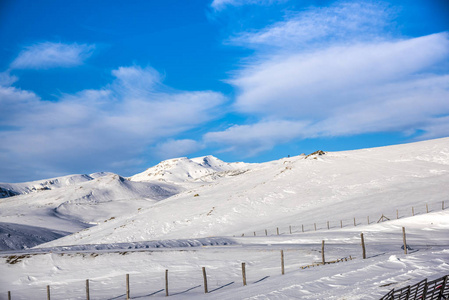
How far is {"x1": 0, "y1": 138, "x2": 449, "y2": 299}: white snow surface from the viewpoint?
22.3 metres

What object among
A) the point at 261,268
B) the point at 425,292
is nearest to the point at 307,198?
the point at 261,268

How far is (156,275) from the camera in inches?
1185

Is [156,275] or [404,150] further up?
[404,150]

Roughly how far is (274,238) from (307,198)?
1005 inches

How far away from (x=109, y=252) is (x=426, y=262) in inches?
1016

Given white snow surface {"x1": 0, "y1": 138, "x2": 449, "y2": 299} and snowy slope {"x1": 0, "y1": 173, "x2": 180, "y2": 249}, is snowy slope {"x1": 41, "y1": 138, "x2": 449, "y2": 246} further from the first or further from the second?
snowy slope {"x1": 0, "y1": 173, "x2": 180, "y2": 249}

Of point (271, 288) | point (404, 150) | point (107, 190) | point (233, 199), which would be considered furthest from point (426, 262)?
point (107, 190)

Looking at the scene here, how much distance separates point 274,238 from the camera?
4091 cm

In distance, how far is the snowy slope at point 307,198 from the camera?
56.1 meters

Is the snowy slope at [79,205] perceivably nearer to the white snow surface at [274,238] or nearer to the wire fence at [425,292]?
the white snow surface at [274,238]

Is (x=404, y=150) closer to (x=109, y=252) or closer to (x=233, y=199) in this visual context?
(x=233, y=199)

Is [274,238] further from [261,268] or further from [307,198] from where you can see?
[307,198]

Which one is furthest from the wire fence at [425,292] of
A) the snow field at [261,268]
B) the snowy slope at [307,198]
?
the snowy slope at [307,198]

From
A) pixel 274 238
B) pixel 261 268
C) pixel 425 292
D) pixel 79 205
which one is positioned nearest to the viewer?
pixel 425 292
